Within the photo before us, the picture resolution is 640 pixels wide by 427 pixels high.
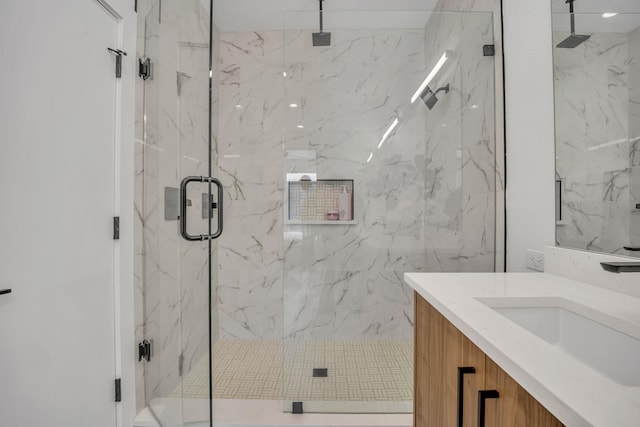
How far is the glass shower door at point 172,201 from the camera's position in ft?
5.43

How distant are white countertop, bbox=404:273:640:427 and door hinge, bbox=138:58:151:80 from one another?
170 centimetres

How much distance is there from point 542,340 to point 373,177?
4.10 ft

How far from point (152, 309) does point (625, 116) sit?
7.14ft

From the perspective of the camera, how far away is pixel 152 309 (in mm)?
1744

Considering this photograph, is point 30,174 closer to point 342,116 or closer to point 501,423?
point 342,116

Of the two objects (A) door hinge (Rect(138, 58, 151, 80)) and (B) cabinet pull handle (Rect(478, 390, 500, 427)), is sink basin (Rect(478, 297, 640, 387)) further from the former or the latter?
(A) door hinge (Rect(138, 58, 151, 80))

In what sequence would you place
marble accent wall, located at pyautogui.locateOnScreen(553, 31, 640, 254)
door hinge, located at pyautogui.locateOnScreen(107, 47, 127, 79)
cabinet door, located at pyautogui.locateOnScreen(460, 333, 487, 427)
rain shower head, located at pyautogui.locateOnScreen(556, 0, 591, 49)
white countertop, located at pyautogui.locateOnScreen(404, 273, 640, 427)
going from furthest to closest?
door hinge, located at pyautogui.locateOnScreen(107, 47, 127, 79) → rain shower head, located at pyautogui.locateOnScreen(556, 0, 591, 49) → marble accent wall, located at pyautogui.locateOnScreen(553, 31, 640, 254) → cabinet door, located at pyautogui.locateOnScreen(460, 333, 487, 427) → white countertop, located at pyautogui.locateOnScreen(404, 273, 640, 427)

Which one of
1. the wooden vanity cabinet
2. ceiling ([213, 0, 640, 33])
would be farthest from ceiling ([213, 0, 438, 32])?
the wooden vanity cabinet

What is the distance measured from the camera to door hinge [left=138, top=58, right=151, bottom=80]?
170 centimetres

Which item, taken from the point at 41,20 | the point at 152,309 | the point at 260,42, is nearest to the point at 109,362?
the point at 152,309

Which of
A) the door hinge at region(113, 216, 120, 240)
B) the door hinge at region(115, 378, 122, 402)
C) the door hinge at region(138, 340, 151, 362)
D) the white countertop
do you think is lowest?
the door hinge at region(115, 378, 122, 402)

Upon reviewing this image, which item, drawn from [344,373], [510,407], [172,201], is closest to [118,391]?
[172,201]

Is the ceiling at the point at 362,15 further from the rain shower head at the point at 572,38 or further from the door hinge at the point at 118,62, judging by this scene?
the door hinge at the point at 118,62

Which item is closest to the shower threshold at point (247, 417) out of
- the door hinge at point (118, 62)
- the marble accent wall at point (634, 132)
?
the marble accent wall at point (634, 132)
